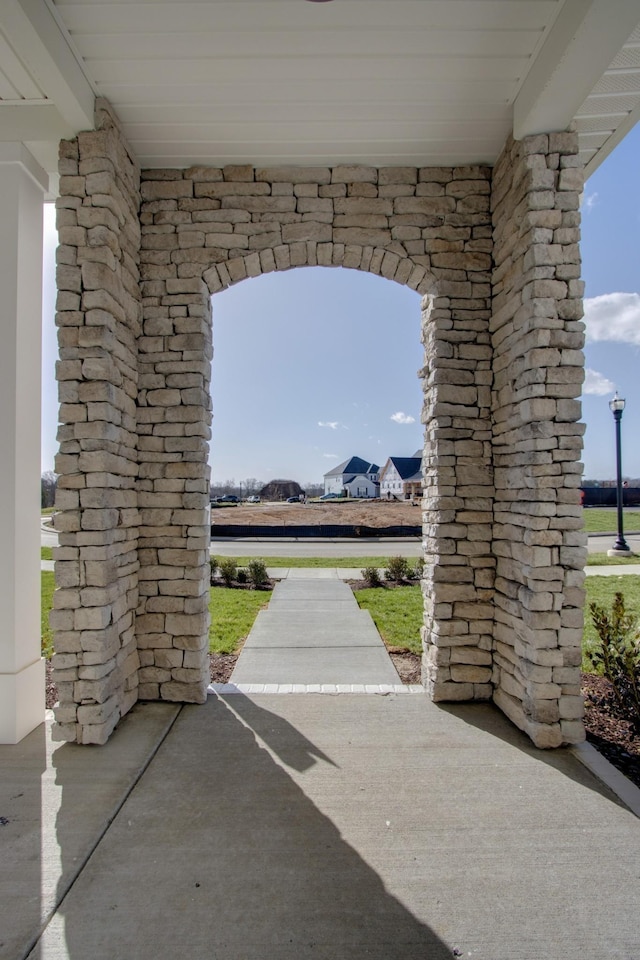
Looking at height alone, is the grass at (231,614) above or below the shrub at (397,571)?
below

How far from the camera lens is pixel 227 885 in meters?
2.01

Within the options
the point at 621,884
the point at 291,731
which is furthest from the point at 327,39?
the point at 621,884

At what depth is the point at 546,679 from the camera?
2.99 metres

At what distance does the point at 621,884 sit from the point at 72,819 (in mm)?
2487

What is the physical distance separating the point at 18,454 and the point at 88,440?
1.71ft

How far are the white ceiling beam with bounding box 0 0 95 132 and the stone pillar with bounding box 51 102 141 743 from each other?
0.12 meters

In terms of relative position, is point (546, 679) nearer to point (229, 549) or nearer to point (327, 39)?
point (327, 39)

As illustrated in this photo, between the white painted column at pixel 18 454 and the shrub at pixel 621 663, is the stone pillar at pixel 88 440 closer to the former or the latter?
the white painted column at pixel 18 454

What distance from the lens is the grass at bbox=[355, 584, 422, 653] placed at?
5.24 meters

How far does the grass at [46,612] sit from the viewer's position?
16.1ft

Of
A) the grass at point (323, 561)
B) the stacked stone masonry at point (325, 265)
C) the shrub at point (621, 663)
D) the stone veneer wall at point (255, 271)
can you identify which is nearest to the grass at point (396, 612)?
the stacked stone masonry at point (325, 265)

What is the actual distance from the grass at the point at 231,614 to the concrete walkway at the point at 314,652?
157 mm

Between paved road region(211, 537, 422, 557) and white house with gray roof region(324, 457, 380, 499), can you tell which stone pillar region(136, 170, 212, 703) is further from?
white house with gray roof region(324, 457, 380, 499)

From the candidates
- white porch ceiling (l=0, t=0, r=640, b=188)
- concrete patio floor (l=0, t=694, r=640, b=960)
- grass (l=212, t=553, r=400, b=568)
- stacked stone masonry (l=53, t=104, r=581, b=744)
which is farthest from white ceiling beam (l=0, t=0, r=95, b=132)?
grass (l=212, t=553, r=400, b=568)
